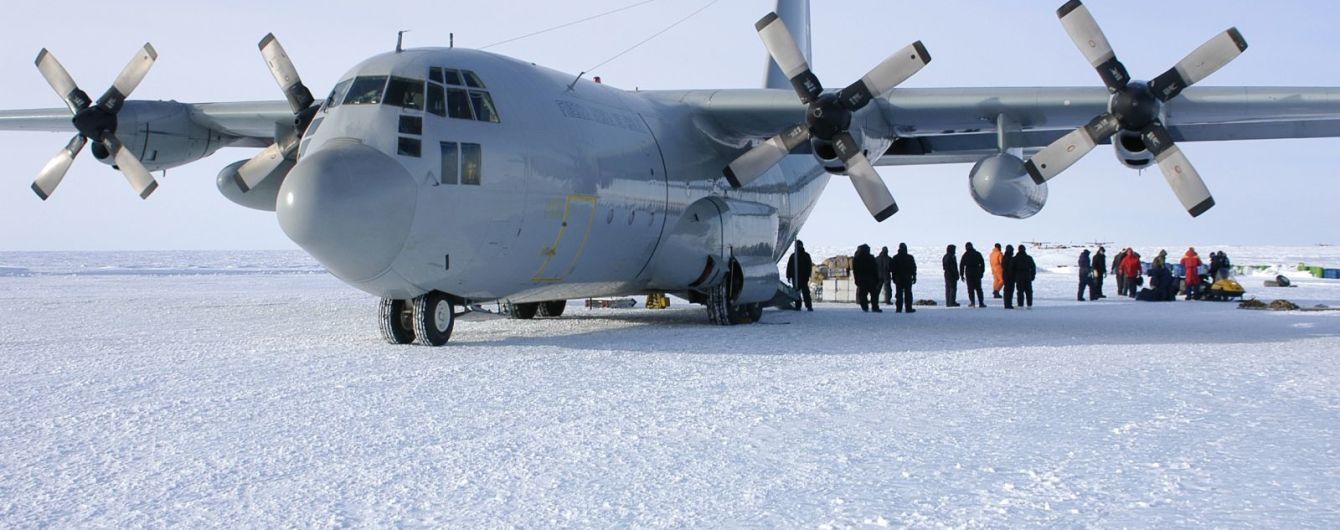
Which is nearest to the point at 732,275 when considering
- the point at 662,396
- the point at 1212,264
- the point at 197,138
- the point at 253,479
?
the point at 662,396

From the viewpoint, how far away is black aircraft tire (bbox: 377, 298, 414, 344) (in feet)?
37.6

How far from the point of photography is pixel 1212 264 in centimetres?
2717

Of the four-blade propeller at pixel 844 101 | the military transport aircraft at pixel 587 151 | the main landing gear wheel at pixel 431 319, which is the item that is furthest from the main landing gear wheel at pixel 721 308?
the main landing gear wheel at pixel 431 319

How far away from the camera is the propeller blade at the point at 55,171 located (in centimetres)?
1578

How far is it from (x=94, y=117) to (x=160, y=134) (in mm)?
1095

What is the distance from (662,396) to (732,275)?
7.43 metres

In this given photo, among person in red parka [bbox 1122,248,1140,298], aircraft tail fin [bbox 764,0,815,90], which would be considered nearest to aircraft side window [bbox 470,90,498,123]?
aircraft tail fin [bbox 764,0,815,90]

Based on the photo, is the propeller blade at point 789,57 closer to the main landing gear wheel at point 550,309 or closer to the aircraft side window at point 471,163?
the aircraft side window at point 471,163

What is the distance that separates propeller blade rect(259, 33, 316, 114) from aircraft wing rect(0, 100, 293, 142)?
0.80m

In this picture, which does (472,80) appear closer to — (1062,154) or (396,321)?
(396,321)

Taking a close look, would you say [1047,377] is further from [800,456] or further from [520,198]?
[520,198]

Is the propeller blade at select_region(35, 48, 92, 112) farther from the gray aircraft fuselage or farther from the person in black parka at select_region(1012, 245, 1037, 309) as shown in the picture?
the person in black parka at select_region(1012, 245, 1037, 309)

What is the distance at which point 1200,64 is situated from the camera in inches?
488

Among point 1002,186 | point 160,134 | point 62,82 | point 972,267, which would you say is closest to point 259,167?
point 160,134
